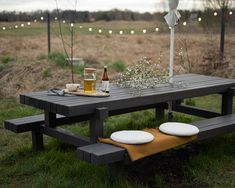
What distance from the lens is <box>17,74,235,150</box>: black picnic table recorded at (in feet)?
10.7

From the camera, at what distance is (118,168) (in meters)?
3.23

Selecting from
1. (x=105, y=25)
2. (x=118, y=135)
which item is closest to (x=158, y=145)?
(x=118, y=135)

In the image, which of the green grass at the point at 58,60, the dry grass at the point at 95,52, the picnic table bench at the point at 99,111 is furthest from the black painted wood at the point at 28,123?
the green grass at the point at 58,60

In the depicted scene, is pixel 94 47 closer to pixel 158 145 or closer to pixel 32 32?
pixel 32 32

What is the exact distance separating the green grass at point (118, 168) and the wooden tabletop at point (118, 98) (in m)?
0.55

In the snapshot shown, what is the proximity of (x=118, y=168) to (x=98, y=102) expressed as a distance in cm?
57

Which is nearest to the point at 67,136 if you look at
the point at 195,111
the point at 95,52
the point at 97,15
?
the point at 195,111

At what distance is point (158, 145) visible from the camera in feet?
10.5

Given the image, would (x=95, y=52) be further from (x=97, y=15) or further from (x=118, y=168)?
(x=118, y=168)

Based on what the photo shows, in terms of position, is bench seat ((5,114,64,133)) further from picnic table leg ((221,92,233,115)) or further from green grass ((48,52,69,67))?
green grass ((48,52,69,67))

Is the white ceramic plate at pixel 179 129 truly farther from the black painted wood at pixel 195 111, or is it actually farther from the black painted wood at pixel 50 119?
the black painted wood at pixel 195 111

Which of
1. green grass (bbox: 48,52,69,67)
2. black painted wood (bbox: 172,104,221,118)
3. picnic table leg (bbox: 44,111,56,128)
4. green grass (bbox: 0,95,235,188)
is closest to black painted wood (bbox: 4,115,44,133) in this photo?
picnic table leg (bbox: 44,111,56,128)

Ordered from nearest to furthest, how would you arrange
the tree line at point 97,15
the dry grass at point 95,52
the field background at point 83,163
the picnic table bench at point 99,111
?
1. the picnic table bench at point 99,111
2. the field background at point 83,163
3. the dry grass at point 95,52
4. the tree line at point 97,15

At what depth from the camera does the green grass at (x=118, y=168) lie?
332 centimetres
